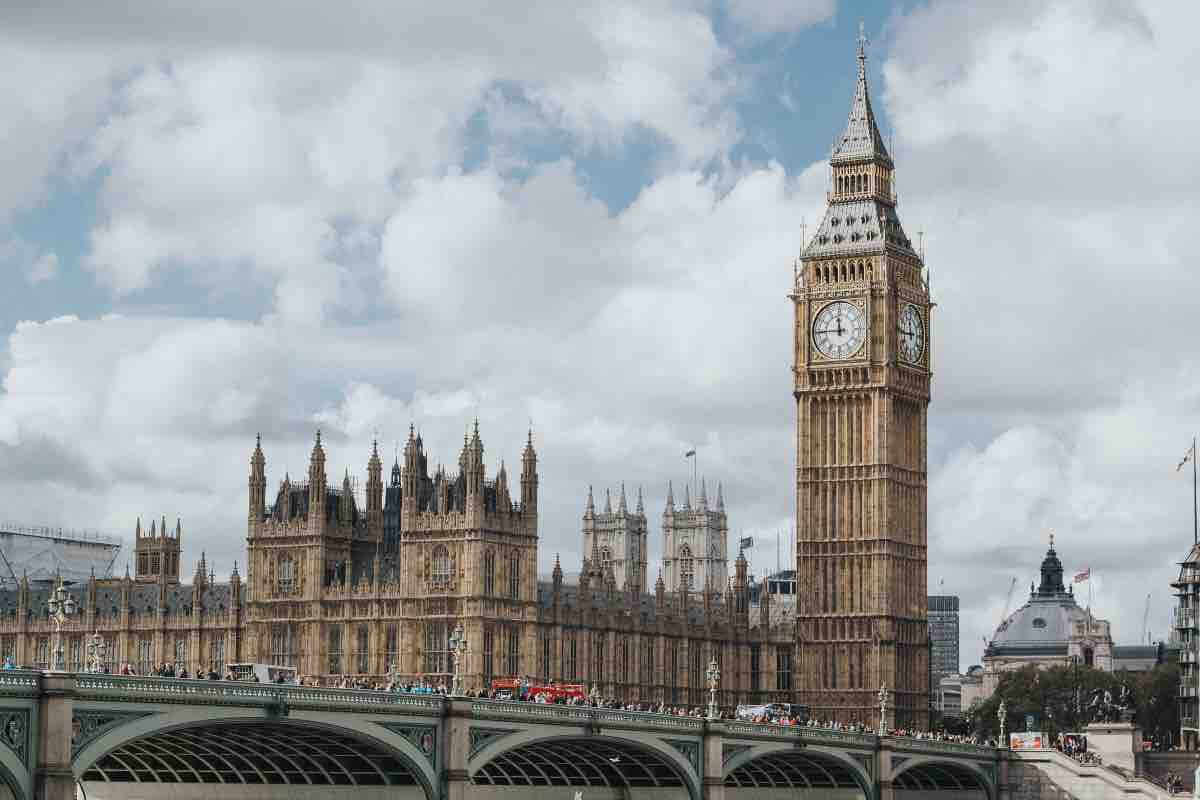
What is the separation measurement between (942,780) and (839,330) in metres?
34.3

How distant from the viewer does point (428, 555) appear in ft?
449

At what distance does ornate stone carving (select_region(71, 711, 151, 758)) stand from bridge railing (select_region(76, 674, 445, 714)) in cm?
54

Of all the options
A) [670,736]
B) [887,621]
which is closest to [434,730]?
[670,736]

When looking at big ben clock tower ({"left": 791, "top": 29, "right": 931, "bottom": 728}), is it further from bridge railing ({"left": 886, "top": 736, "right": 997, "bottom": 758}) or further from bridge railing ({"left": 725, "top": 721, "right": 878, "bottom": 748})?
bridge railing ({"left": 725, "top": 721, "right": 878, "bottom": 748})

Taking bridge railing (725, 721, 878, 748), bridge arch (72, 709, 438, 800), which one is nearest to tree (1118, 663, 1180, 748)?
bridge railing (725, 721, 878, 748)

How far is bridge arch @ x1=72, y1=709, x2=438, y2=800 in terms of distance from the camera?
273 ft

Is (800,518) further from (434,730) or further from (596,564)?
(434,730)

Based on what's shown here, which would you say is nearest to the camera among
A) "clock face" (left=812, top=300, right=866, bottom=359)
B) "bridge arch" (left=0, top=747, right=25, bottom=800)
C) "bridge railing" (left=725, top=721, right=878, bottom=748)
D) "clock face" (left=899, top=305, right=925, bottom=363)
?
"bridge arch" (left=0, top=747, right=25, bottom=800)

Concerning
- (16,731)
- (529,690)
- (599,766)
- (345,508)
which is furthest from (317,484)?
(16,731)

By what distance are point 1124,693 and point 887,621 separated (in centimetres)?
1473

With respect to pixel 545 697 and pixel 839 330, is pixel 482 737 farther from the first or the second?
pixel 839 330

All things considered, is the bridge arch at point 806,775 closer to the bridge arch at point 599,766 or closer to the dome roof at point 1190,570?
the bridge arch at point 599,766

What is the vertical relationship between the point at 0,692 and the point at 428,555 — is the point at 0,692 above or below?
below

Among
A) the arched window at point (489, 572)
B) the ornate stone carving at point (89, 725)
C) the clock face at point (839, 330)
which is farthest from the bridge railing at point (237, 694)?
the clock face at point (839, 330)
